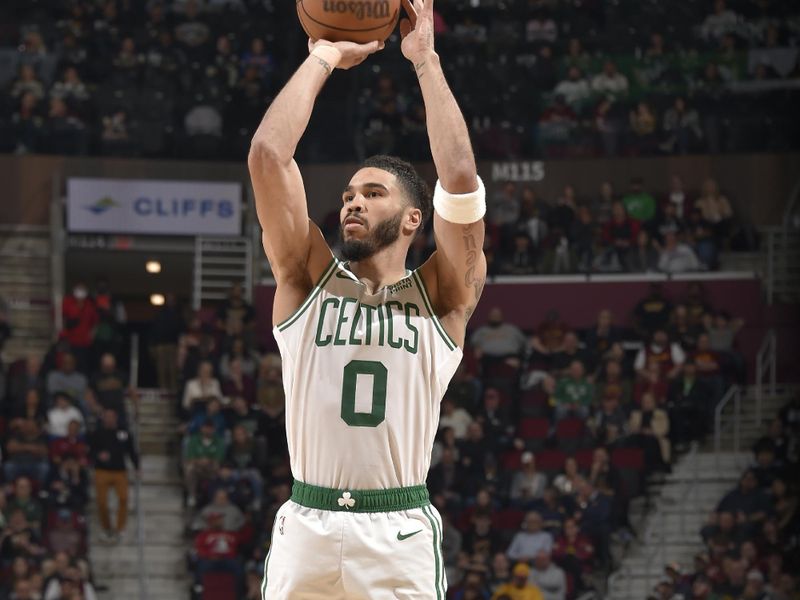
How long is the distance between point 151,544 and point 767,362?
7.82m

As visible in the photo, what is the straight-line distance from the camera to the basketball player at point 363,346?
541cm

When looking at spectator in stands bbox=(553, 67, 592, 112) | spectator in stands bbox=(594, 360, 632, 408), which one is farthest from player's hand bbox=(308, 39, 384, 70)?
spectator in stands bbox=(553, 67, 592, 112)

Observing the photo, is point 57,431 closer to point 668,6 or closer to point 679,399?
point 679,399

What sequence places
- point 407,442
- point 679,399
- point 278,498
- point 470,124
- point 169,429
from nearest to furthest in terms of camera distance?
point 407,442, point 278,498, point 679,399, point 169,429, point 470,124

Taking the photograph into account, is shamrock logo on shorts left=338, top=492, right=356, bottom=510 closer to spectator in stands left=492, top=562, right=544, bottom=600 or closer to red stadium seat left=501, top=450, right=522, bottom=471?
spectator in stands left=492, top=562, right=544, bottom=600

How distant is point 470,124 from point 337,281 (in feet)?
49.6

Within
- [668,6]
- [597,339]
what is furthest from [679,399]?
[668,6]

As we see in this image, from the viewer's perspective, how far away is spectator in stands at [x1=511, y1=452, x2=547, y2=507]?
16.1 metres

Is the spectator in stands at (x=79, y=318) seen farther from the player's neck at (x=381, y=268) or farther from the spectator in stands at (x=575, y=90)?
the player's neck at (x=381, y=268)

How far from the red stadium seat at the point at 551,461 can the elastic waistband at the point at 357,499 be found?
36.6ft

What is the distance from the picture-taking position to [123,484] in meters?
16.8

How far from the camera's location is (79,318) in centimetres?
1897

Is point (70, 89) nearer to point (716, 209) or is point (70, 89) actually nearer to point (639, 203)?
point (639, 203)

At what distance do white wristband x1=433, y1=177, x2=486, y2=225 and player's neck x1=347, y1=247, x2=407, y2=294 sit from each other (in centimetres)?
28
